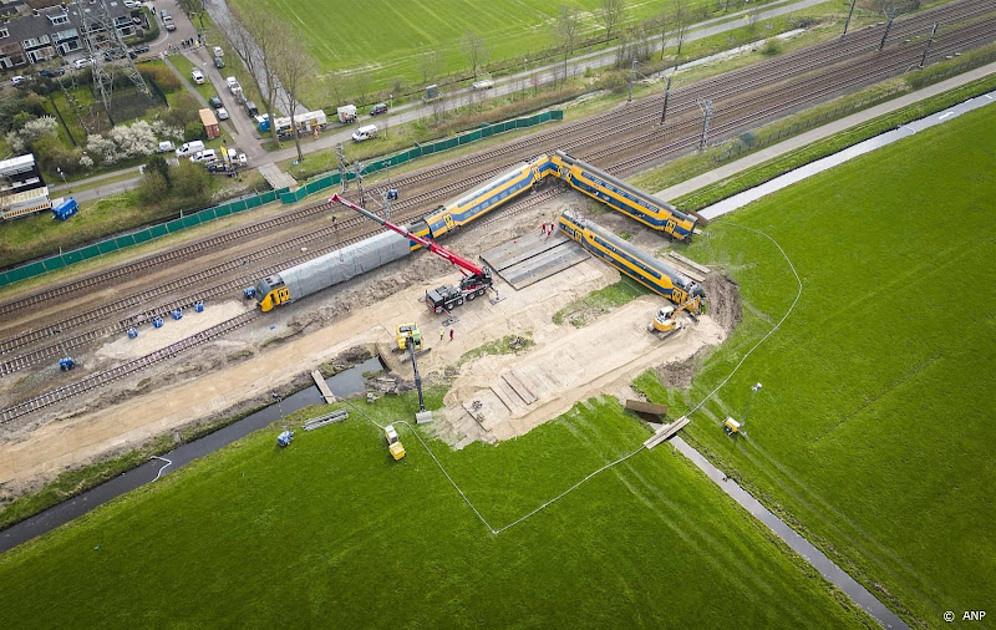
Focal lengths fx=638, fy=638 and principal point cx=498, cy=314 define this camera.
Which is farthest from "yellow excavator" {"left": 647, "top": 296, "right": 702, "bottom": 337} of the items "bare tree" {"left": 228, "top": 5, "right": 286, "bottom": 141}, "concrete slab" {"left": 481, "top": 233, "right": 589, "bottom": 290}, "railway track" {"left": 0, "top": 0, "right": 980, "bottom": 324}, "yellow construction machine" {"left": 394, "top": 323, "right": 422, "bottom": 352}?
"bare tree" {"left": 228, "top": 5, "right": 286, "bottom": 141}

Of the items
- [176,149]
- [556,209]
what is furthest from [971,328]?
[176,149]

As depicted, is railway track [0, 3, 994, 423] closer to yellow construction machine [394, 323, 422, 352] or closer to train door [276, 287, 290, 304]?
train door [276, 287, 290, 304]

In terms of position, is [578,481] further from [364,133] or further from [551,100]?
[551,100]

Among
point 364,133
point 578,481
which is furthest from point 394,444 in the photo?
point 364,133

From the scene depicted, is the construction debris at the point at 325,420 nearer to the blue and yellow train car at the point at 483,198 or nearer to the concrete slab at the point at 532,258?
the concrete slab at the point at 532,258

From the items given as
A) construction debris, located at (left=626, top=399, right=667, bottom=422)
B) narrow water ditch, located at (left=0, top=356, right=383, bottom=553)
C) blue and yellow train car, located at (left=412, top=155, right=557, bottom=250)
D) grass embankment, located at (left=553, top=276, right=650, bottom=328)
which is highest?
blue and yellow train car, located at (left=412, top=155, right=557, bottom=250)

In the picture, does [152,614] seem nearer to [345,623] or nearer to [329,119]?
[345,623]
